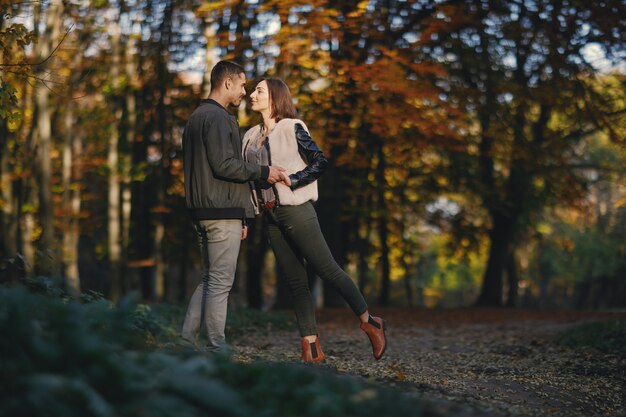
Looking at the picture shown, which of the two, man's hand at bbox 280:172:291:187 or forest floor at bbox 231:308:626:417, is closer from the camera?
forest floor at bbox 231:308:626:417

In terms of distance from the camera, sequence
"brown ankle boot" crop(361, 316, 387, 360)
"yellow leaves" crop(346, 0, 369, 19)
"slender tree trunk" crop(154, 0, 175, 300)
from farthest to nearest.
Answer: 1. "slender tree trunk" crop(154, 0, 175, 300)
2. "yellow leaves" crop(346, 0, 369, 19)
3. "brown ankle boot" crop(361, 316, 387, 360)

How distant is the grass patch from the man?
4816 mm

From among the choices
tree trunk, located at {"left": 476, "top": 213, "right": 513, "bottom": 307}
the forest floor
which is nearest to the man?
the forest floor

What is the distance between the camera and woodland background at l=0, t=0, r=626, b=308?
1260 cm

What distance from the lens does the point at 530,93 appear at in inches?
626

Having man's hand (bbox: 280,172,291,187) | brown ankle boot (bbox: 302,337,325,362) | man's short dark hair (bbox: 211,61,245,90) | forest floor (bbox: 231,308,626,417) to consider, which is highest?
man's short dark hair (bbox: 211,61,245,90)

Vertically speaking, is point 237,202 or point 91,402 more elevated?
point 237,202

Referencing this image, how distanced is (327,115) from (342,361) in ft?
27.2

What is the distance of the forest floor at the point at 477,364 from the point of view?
5.07 meters

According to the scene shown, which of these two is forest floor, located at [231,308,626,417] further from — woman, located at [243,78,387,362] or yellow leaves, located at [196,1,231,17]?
yellow leaves, located at [196,1,231,17]

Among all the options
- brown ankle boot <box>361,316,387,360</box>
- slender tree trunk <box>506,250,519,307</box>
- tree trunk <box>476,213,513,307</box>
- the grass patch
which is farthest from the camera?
slender tree trunk <box>506,250,519,307</box>

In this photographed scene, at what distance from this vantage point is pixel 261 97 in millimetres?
6051

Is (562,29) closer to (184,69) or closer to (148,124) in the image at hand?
(184,69)

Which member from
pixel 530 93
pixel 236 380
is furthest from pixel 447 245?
pixel 236 380
